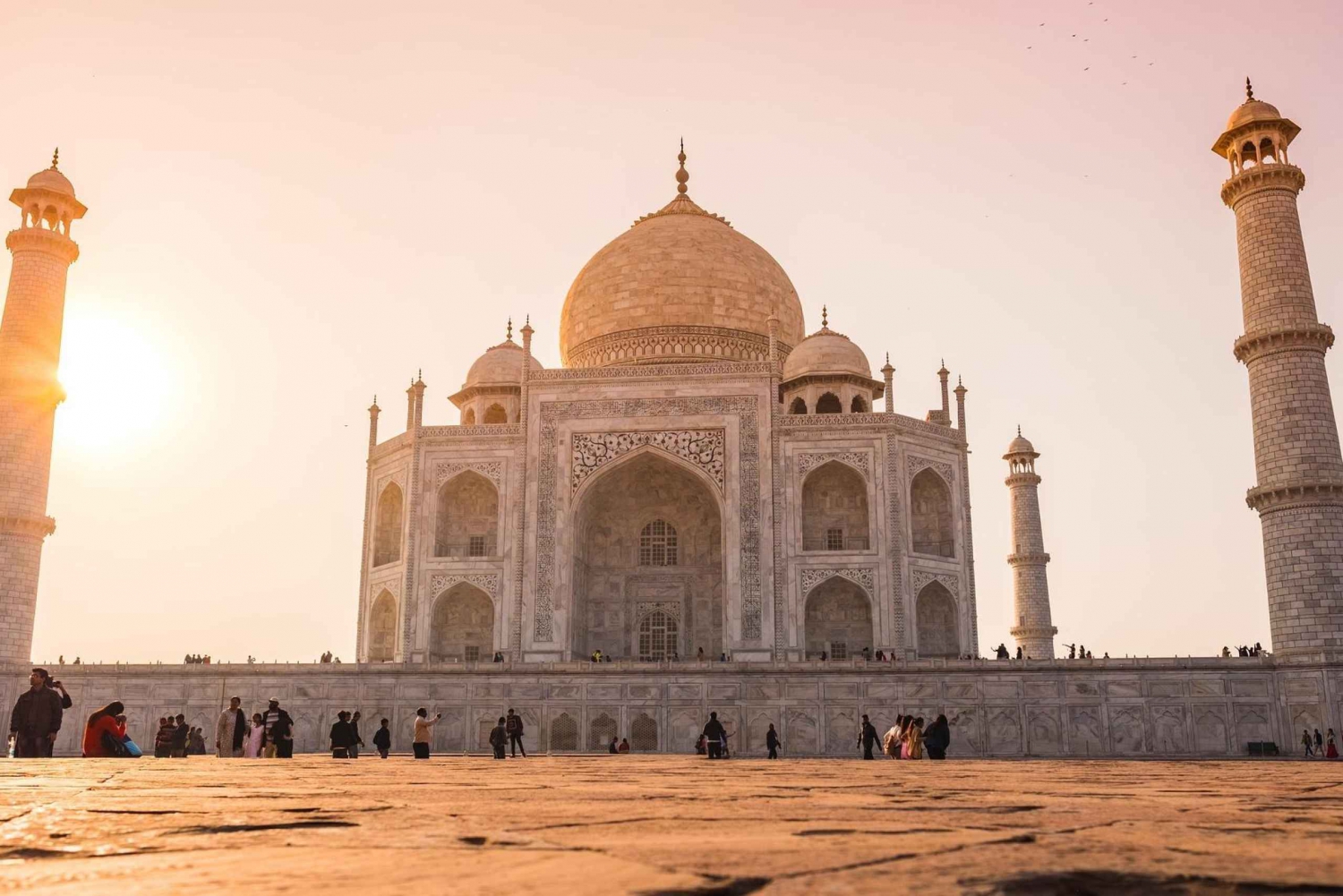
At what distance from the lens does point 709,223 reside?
3152cm

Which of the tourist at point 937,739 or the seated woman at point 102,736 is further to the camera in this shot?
the tourist at point 937,739

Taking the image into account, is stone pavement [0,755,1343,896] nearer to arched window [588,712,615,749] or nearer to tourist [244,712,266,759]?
tourist [244,712,266,759]

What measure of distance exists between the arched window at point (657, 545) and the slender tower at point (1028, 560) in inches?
384

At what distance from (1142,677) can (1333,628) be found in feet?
8.55

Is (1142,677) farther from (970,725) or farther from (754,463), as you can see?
(754,463)

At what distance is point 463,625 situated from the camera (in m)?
24.7

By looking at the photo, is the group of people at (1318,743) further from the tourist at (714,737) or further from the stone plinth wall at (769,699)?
the tourist at (714,737)

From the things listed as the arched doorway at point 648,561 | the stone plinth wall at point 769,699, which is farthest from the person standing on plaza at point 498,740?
the arched doorway at point 648,561

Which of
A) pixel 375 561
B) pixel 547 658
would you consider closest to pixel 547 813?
pixel 547 658

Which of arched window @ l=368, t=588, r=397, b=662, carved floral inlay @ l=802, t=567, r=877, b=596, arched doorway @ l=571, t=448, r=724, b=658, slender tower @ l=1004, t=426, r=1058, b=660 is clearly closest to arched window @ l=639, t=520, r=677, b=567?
arched doorway @ l=571, t=448, r=724, b=658

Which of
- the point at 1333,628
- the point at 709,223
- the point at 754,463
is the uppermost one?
the point at 709,223

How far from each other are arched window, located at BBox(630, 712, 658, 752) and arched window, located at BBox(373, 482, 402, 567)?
876 cm

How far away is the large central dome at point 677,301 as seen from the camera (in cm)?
2888

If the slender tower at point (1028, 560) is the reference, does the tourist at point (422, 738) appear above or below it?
below
